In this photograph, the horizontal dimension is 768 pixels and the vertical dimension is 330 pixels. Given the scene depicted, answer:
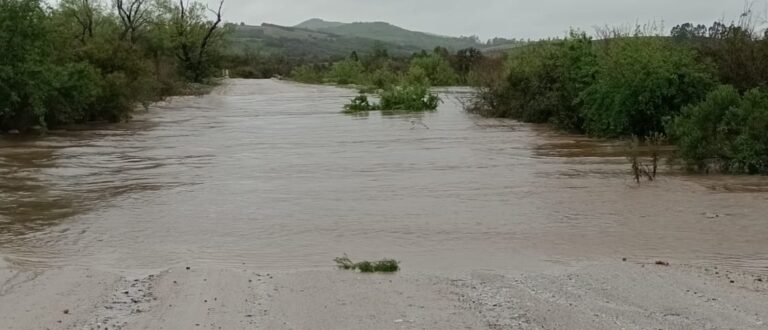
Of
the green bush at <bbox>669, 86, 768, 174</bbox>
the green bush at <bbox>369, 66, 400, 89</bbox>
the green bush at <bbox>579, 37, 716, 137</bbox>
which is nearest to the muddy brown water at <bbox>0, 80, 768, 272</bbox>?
the green bush at <bbox>669, 86, 768, 174</bbox>

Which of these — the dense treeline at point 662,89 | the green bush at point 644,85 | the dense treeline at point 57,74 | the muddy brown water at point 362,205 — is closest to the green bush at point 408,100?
the dense treeline at point 662,89

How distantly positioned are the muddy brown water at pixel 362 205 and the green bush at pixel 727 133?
24.4 inches

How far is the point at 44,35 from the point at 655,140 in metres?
17.2

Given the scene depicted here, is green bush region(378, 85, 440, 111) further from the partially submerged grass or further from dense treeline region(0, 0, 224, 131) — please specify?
the partially submerged grass

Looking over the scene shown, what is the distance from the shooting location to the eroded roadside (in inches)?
260

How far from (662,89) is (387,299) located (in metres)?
15.9

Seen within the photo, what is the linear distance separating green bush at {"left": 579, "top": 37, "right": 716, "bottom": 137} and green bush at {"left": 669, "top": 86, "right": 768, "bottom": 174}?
4566mm

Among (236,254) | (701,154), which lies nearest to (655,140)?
(701,154)

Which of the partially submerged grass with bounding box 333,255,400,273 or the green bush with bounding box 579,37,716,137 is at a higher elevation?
the green bush with bounding box 579,37,716,137

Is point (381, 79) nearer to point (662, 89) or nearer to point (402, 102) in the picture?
point (402, 102)

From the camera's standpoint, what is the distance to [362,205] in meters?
12.7

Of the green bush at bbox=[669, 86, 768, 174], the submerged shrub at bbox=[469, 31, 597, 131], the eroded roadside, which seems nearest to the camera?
the eroded roadside

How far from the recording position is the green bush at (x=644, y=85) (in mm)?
21219

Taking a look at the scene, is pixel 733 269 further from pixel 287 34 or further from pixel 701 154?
pixel 287 34
